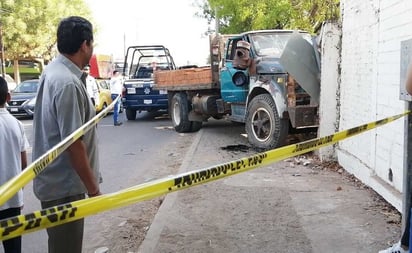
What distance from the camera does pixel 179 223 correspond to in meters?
4.98

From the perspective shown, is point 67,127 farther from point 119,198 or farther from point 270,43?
point 270,43

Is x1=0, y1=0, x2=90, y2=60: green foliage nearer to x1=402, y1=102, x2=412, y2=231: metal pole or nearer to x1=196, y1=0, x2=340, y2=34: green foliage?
x1=196, y1=0, x2=340, y2=34: green foliage

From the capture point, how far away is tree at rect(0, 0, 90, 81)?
32156mm

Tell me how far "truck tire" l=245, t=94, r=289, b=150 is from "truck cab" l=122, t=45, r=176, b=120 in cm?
684

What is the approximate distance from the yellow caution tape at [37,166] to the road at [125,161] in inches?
59.5

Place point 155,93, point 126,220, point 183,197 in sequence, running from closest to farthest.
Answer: point 126,220 → point 183,197 → point 155,93

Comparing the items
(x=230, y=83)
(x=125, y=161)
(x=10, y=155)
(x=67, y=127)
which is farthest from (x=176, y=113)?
(x=67, y=127)

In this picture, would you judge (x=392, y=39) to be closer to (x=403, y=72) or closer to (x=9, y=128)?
(x=403, y=72)

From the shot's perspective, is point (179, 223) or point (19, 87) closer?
point (179, 223)

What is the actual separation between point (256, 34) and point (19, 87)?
13.2 metres

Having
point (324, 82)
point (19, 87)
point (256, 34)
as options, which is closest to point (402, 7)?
point (324, 82)

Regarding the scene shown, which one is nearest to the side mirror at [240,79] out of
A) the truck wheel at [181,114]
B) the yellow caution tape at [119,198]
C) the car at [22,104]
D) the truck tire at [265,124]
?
the truck tire at [265,124]

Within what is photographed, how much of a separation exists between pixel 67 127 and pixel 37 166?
12.9 inches

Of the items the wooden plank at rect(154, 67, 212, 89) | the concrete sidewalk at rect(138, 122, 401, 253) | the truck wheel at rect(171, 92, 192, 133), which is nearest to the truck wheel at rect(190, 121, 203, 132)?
the truck wheel at rect(171, 92, 192, 133)
